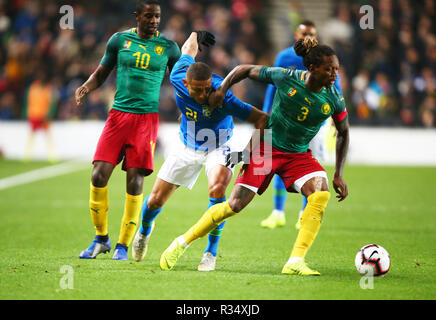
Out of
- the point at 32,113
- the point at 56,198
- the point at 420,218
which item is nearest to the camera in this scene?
the point at 420,218

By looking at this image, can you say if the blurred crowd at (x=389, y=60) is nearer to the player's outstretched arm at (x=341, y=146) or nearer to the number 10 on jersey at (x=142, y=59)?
the player's outstretched arm at (x=341, y=146)

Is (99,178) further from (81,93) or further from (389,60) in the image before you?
(389,60)

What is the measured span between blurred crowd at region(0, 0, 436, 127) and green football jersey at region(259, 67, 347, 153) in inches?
436

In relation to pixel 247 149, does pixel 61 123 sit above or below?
above

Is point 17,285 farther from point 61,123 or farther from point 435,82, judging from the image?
point 435,82

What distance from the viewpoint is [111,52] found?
6.41 metres

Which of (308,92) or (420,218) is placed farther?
(420,218)

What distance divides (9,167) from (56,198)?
5170 millimetres

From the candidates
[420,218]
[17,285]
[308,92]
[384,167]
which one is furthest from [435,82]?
[17,285]

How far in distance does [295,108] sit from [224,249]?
79.3 inches

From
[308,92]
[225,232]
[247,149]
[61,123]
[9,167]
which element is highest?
[61,123]

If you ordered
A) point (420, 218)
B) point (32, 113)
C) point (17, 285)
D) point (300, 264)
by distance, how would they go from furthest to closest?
point (32, 113) → point (420, 218) → point (300, 264) → point (17, 285)

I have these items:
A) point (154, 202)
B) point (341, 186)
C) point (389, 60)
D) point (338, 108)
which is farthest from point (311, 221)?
point (389, 60)

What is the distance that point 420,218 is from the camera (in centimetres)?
952
